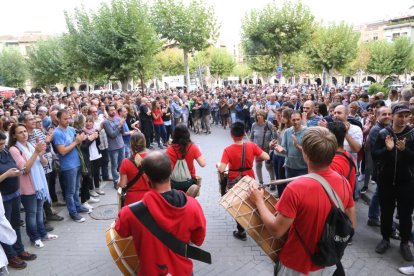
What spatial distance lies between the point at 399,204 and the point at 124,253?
12.1ft

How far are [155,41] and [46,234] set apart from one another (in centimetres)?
1559

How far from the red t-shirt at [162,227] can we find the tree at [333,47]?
94.9ft

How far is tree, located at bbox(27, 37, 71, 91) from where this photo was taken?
1401 inches

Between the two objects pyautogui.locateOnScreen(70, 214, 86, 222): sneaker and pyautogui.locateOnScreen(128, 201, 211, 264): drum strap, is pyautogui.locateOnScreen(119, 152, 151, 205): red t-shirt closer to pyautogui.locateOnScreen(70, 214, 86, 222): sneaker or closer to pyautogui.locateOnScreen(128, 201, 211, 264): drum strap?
pyautogui.locateOnScreen(128, 201, 211, 264): drum strap

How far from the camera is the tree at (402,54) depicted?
137ft

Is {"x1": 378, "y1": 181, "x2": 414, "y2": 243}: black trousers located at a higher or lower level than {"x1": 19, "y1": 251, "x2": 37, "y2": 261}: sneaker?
higher

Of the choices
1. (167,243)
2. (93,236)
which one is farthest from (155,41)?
(167,243)

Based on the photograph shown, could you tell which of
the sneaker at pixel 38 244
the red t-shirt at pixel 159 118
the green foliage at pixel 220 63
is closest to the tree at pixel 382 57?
the green foliage at pixel 220 63

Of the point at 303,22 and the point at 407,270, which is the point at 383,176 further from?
the point at 303,22

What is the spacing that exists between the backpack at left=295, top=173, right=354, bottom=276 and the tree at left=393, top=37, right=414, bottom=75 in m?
47.6

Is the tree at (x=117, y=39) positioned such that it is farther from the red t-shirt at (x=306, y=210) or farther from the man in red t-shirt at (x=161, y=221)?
the red t-shirt at (x=306, y=210)

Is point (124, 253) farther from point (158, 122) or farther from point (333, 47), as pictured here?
point (333, 47)

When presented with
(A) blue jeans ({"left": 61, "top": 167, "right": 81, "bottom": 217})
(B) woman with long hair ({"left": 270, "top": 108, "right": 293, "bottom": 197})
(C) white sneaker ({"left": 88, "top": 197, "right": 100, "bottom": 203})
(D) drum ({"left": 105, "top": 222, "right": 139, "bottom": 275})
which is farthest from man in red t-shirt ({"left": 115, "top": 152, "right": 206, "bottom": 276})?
(C) white sneaker ({"left": 88, "top": 197, "right": 100, "bottom": 203})

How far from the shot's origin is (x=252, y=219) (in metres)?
2.85
